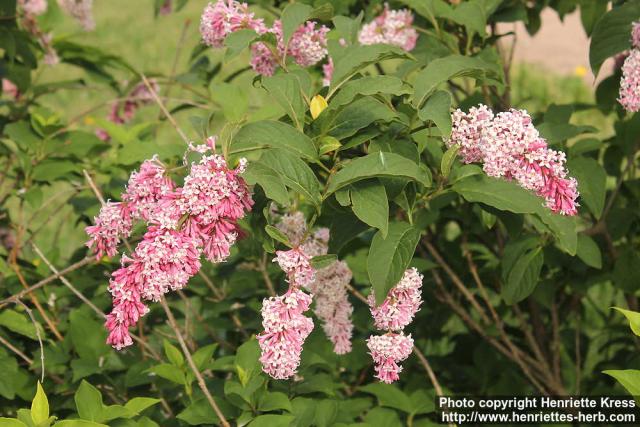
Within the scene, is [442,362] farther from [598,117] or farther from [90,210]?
[598,117]

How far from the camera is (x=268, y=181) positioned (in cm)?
149

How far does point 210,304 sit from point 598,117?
4392 millimetres

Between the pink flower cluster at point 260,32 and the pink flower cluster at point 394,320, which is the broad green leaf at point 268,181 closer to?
the pink flower cluster at point 394,320

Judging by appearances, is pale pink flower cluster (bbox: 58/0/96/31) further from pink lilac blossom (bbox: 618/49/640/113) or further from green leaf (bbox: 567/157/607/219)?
pink lilac blossom (bbox: 618/49/640/113)

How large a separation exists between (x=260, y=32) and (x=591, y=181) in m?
0.86

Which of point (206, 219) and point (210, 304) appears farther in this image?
point (210, 304)

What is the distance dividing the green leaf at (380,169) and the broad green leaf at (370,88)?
0.14 metres

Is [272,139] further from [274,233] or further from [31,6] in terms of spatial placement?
[31,6]

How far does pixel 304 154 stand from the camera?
5.36 ft

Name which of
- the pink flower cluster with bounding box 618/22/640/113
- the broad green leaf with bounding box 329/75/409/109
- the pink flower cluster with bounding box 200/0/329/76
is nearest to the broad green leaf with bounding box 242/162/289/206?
the broad green leaf with bounding box 329/75/409/109

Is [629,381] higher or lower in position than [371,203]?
lower

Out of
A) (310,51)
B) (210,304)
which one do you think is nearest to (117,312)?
(310,51)

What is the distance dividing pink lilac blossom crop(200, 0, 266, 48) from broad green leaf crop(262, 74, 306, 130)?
0.82ft

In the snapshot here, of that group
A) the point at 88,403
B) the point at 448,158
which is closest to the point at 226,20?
the point at 448,158
